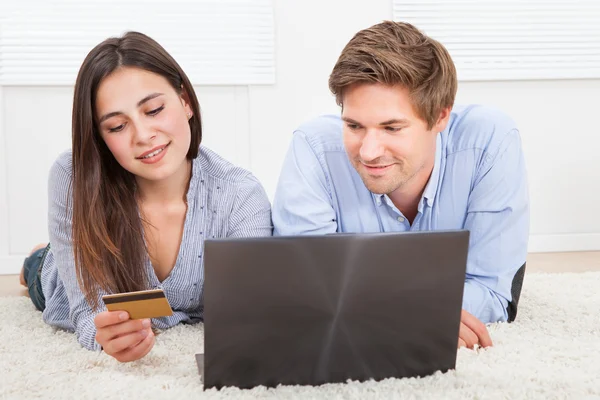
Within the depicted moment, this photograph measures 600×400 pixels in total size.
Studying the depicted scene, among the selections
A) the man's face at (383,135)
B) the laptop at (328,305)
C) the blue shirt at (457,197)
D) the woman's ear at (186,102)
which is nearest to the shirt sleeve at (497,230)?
the blue shirt at (457,197)

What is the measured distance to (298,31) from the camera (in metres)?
3.58

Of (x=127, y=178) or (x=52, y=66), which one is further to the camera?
(x=52, y=66)

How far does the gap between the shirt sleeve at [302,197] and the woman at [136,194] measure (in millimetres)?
102

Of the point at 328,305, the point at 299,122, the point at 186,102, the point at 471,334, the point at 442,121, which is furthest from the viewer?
the point at 299,122

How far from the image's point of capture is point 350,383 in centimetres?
133

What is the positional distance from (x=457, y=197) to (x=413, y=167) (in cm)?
24

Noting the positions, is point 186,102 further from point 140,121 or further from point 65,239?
point 65,239

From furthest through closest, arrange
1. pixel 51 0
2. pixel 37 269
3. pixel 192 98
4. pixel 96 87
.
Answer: pixel 51 0 < pixel 37 269 < pixel 192 98 < pixel 96 87

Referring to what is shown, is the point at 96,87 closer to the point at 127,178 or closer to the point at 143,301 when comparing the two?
the point at 127,178

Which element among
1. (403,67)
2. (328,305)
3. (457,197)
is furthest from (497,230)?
(328,305)

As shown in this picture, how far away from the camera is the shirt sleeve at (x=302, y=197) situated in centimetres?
187

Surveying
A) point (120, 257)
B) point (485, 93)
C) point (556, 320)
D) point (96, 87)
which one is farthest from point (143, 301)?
point (485, 93)

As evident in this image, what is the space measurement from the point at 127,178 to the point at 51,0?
6.15ft

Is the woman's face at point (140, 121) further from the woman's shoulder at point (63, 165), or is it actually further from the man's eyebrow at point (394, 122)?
the man's eyebrow at point (394, 122)
